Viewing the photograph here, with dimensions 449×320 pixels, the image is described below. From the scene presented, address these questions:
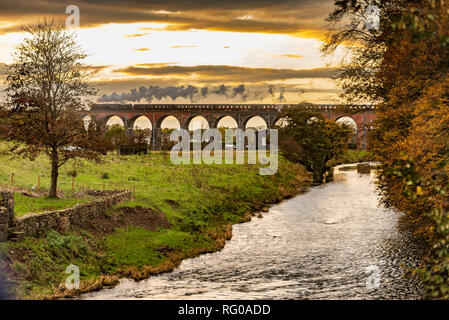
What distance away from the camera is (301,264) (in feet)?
88.2

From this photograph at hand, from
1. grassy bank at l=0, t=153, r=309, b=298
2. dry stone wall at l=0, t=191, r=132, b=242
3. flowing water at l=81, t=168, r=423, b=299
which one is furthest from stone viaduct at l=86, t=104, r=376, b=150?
dry stone wall at l=0, t=191, r=132, b=242

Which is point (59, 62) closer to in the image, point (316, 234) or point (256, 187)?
point (316, 234)

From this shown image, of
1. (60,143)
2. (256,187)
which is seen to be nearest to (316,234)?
(60,143)

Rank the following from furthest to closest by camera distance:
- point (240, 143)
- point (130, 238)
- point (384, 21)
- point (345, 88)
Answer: point (240, 143), point (345, 88), point (130, 238), point (384, 21)

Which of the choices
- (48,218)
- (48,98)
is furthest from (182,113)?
(48,218)

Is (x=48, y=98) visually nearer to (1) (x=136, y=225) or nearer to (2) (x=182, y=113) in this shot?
(1) (x=136, y=225)

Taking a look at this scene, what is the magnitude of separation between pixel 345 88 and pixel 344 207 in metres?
17.5

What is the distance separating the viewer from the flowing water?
2219 cm

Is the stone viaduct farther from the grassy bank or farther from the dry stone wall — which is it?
the dry stone wall

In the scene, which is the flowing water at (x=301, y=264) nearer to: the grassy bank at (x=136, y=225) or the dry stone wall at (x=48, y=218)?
the grassy bank at (x=136, y=225)

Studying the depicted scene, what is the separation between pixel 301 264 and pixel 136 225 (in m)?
9.40

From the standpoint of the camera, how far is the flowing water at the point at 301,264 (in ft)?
72.8

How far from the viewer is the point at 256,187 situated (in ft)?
187

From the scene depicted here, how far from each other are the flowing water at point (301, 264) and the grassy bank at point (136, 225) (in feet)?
4.17
